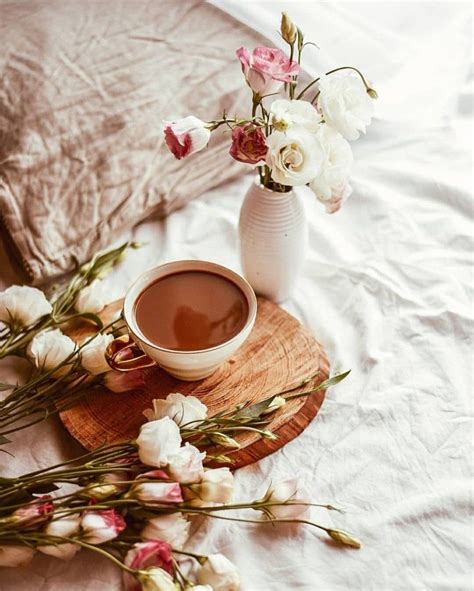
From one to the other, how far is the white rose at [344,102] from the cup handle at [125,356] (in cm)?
26

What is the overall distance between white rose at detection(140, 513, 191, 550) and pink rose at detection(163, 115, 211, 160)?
0.30 metres

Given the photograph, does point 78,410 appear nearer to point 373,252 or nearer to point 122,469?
point 122,469

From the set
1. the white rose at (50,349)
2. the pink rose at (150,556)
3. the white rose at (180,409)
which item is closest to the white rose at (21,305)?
the white rose at (50,349)

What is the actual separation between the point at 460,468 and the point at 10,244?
51cm

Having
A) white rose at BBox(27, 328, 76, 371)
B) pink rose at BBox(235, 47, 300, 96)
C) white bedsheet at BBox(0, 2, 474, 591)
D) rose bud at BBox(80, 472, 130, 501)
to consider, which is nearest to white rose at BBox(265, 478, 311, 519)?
white bedsheet at BBox(0, 2, 474, 591)

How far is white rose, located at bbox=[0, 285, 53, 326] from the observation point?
0.72 m

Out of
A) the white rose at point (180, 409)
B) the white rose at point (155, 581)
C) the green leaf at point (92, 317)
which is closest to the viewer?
the white rose at point (155, 581)

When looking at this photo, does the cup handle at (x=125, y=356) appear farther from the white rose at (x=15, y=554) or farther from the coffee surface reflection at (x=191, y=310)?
the white rose at (x=15, y=554)

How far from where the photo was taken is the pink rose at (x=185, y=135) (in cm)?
67

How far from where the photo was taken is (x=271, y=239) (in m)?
0.78

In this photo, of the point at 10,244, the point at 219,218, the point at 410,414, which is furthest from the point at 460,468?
the point at 10,244

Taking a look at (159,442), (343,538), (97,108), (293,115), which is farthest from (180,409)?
(97,108)

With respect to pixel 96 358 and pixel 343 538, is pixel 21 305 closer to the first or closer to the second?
pixel 96 358

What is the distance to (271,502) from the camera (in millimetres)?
614
